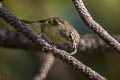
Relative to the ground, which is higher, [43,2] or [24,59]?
[43,2]

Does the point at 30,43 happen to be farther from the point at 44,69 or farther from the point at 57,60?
the point at 44,69

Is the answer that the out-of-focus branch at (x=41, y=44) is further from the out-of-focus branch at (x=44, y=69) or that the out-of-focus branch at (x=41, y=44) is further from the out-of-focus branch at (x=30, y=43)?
the out-of-focus branch at (x=30, y=43)

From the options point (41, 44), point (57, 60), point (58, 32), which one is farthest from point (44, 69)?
point (57, 60)

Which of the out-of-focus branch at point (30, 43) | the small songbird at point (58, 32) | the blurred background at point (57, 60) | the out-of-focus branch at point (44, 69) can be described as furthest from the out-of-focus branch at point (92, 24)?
the blurred background at point (57, 60)

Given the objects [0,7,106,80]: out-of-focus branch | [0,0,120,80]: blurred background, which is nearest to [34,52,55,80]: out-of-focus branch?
[0,7,106,80]: out-of-focus branch

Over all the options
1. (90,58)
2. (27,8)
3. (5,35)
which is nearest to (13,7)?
(27,8)

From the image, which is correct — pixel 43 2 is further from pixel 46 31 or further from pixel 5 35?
pixel 46 31

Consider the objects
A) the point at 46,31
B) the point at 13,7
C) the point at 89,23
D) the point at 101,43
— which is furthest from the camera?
the point at 13,7
